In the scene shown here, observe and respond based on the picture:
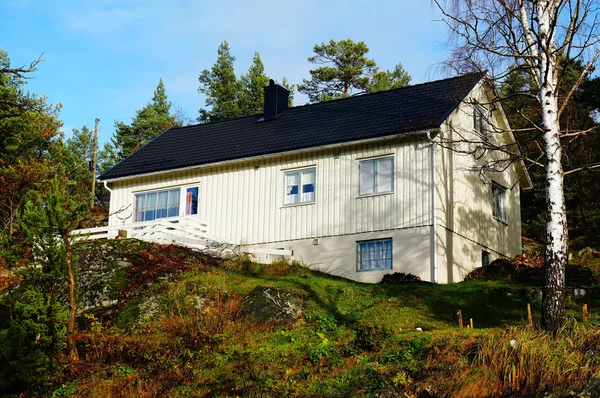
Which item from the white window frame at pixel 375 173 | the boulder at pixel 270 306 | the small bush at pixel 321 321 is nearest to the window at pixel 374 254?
the white window frame at pixel 375 173

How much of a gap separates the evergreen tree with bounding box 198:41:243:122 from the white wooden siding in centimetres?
2460

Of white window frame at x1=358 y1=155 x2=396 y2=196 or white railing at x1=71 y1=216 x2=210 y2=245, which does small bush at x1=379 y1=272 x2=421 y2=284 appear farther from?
white railing at x1=71 y1=216 x2=210 y2=245

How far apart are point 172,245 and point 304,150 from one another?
5458 mm

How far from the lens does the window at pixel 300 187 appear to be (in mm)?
26422

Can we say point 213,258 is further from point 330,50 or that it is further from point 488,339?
point 330,50

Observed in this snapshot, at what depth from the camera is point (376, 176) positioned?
2527cm

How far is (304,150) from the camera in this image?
26.3 m

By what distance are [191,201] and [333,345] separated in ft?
44.9

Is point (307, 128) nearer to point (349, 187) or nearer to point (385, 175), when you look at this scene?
point (349, 187)

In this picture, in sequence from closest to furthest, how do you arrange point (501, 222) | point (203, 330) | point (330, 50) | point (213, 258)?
point (203, 330) → point (213, 258) → point (501, 222) → point (330, 50)

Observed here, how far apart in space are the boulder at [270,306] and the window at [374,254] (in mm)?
5371

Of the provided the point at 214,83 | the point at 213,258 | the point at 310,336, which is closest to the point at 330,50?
the point at 214,83

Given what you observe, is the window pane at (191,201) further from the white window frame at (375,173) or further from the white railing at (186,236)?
the white window frame at (375,173)

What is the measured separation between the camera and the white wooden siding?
24562mm
